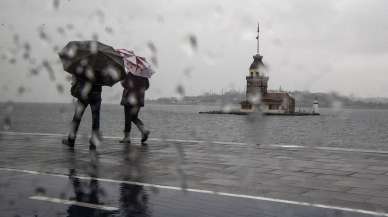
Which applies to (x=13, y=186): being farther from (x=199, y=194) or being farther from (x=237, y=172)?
(x=237, y=172)

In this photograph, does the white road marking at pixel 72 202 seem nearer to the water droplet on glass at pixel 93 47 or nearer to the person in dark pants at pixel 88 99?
the water droplet on glass at pixel 93 47

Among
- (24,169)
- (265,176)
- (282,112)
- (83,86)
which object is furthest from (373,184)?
(282,112)

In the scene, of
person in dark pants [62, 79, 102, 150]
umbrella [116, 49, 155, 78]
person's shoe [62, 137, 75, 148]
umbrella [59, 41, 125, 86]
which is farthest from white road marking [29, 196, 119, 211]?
umbrella [116, 49, 155, 78]

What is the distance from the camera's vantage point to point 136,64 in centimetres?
1297

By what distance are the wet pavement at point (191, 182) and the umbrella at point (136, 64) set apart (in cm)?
214

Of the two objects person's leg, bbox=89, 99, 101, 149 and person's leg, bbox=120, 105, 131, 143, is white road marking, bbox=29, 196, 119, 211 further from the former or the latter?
person's leg, bbox=120, 105, 131, 143

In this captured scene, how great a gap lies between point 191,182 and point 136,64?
19.6ft

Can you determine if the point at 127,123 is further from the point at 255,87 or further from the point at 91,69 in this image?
the point at 255,87

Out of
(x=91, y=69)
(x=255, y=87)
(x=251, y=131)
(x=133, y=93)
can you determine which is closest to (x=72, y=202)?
(x=91, y=69)

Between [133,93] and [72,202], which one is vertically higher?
[133,93]

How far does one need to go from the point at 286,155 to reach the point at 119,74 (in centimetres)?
439

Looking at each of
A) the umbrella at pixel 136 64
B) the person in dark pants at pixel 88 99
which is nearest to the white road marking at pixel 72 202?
→ the person in dark pants at pixel 88 99

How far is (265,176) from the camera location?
8289 millimetres

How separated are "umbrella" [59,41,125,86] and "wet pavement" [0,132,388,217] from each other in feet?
6.01
